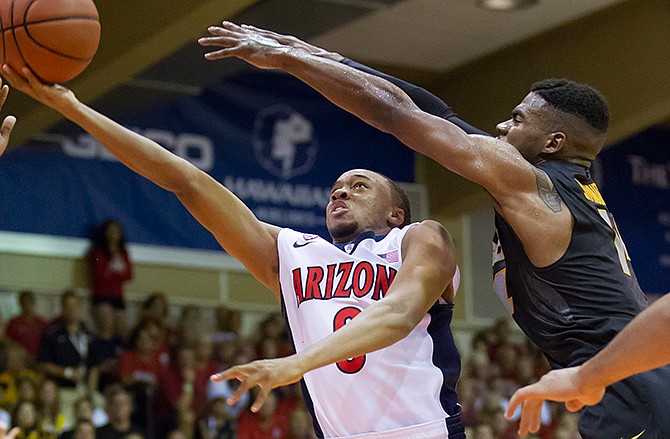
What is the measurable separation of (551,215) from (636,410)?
0.72 m

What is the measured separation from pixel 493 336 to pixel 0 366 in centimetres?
672

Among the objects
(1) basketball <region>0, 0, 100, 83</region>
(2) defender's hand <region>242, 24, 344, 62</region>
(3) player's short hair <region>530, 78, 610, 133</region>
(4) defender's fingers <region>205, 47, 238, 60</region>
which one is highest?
(1) basketball <region>0, 0, 100, 83</region>

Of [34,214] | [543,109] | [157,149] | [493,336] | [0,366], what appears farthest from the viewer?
[493,336]

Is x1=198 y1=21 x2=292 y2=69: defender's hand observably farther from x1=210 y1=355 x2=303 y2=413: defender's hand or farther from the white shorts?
the white shorts

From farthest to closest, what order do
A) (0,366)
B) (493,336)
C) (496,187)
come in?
(493,336), (0,366), (496,187)

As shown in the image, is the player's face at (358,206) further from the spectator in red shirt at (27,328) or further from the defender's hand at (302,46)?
the spectator in red shirt at (27,328)

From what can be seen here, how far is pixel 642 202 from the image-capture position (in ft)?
55.2

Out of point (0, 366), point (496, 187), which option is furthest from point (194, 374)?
point (496, 187)

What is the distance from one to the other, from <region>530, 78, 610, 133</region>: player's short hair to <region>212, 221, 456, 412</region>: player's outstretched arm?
0.69 metres

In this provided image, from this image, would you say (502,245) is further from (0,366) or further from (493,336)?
(493,336)

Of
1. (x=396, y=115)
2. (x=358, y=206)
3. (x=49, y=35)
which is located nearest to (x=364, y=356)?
(x=358, y=206)

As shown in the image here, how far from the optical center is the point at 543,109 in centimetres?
431

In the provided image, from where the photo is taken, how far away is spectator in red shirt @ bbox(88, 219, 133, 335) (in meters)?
13.1

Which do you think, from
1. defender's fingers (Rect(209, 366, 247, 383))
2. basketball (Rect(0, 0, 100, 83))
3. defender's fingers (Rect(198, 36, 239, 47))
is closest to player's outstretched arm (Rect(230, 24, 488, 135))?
defender's fingers (Rect(198, 36, 239, 47))
